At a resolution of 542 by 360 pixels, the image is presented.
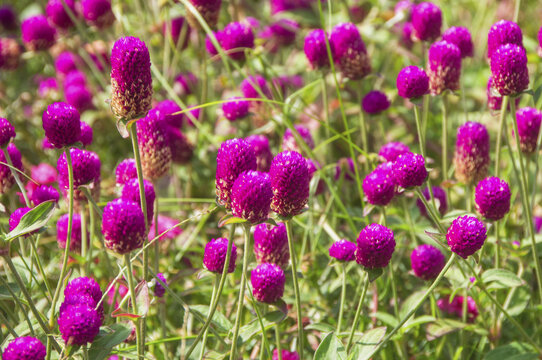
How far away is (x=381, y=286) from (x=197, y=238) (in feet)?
2.65

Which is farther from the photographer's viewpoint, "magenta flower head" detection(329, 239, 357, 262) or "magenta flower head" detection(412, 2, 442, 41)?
"magenta flower head" detection(412, 2, 442, 41)

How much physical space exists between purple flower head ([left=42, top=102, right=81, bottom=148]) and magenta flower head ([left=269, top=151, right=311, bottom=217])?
1.48ft

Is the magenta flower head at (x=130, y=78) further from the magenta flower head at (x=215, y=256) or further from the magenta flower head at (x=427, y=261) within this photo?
the magenta flower head at (x=427, y=261)

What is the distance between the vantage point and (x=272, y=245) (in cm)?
189

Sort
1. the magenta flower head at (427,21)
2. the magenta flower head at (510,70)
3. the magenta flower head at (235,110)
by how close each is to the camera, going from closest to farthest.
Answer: the magenta flower head at (510,70)
the magenta flower head at (427,21)
the magenta flower head at (235,110)

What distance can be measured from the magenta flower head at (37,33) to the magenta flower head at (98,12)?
191 mm

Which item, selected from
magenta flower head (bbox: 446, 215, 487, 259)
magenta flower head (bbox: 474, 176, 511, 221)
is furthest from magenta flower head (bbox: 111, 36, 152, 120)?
magenta flower head (bbox: 474, 176, 511, 221)

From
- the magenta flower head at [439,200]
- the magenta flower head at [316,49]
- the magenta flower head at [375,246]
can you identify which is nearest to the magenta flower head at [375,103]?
the magenta flower head at [316,49]

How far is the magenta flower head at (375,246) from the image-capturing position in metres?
1.62

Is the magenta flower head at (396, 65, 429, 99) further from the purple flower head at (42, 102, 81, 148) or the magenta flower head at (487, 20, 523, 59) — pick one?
the purple flower head at (42, 102, 81, 148)

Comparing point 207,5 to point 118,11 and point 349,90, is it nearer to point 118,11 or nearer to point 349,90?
point 118,11

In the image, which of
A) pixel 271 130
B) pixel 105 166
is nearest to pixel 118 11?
pixel 105 166

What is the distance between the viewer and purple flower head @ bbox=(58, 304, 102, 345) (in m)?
1.36

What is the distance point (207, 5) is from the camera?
269 centimetres
